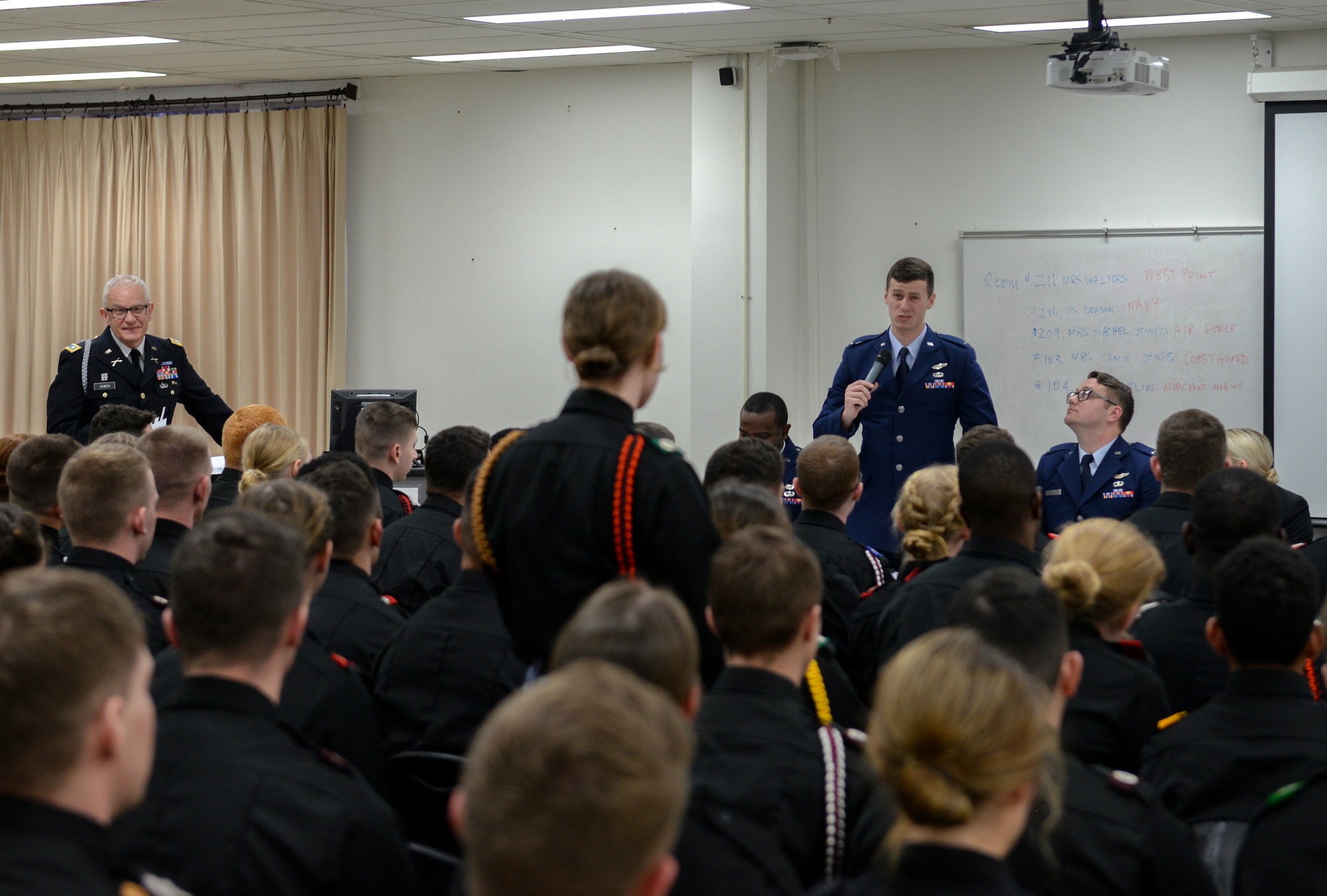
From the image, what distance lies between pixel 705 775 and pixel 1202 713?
33.4 inches

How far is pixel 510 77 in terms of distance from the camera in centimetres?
739

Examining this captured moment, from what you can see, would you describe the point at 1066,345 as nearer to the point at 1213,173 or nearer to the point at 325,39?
the point at 1213,173

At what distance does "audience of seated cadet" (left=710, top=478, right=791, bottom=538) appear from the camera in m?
2.67

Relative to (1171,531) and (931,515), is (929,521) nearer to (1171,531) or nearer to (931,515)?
(931,515)

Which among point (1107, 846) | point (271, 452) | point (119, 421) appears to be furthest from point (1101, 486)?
point (119, 421)

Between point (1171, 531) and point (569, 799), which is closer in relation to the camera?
point (569, 799)

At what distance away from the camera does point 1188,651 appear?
2635 millimetres

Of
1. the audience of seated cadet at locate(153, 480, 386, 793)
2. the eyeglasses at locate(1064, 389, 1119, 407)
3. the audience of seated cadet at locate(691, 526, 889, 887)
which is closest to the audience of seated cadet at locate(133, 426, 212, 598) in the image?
the audience of seated cadet at locate(153, 480, 386, 793)

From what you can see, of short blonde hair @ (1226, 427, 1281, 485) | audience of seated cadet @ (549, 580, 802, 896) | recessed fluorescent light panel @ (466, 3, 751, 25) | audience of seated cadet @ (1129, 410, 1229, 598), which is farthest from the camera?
recessed fluorescent light panel @ (466, 3, 751, 25)

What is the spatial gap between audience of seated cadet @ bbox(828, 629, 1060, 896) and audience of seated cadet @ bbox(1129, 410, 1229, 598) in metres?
2.43

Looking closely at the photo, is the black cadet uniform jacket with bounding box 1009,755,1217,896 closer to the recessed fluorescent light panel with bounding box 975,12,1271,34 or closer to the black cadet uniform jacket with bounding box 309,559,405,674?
the black cadet uniform jacket with bounding box 309,559,405,674

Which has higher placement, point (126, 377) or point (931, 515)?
point (126, 377)

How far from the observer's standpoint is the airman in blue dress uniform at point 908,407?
4891mm

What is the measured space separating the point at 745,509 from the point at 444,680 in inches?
26.8
